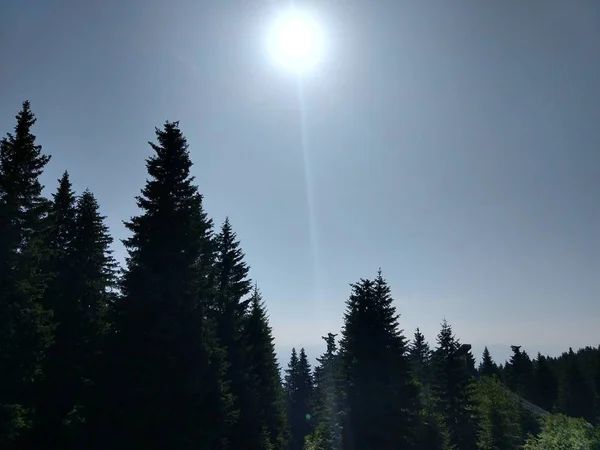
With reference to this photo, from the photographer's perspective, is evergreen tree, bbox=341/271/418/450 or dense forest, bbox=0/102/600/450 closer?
dense forest, bbox=0/102/600/450

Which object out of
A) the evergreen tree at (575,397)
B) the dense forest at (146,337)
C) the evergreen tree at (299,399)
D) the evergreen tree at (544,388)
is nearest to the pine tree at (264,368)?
the dense forest at (146,337)

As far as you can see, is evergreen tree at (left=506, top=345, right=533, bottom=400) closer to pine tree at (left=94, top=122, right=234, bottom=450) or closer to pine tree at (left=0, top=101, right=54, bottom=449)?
pine tree at (left=94, top=122, right=234, bottom=450)

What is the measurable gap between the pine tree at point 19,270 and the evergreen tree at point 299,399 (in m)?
73.5

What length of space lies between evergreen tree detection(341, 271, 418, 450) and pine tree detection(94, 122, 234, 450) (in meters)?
14.1

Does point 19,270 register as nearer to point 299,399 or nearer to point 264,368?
point 264,368

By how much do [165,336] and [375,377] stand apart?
1931cm

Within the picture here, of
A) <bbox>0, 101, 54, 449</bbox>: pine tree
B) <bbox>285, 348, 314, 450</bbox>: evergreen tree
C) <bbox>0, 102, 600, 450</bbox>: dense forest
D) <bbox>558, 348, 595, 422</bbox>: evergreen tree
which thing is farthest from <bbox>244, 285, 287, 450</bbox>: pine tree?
<bbox>558, 348, 595, 422</bbox>: evergreen tree

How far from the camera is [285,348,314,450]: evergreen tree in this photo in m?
81.0

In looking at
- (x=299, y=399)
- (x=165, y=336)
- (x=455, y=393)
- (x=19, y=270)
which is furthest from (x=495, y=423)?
(x=299, y=399)

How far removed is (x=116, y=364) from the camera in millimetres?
14828

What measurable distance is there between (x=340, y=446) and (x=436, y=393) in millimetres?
16226

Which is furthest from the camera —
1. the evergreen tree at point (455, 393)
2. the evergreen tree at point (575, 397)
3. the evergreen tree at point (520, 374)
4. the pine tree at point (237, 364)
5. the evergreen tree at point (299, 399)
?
the evergreen tree at point (520, 374)

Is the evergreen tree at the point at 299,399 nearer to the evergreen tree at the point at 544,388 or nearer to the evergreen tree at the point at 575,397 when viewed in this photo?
the evergreen tree at the point at 544,388

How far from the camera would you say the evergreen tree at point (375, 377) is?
93.1 ft
